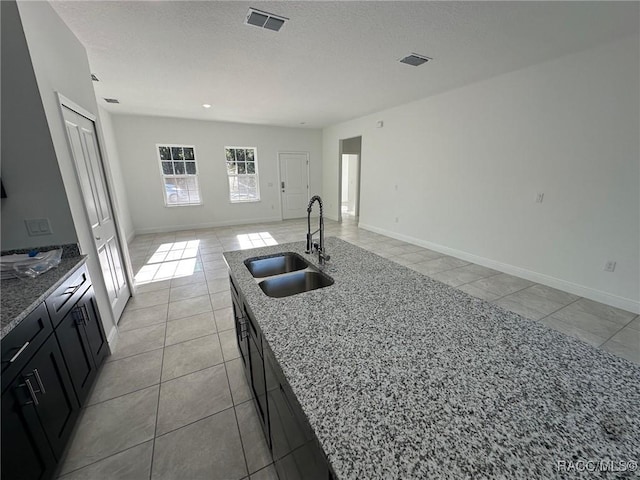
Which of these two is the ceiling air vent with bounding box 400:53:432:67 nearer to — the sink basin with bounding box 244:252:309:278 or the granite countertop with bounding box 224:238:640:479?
the sink basin with bounding box 244:252:309:278

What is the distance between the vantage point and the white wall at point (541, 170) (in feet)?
8.49

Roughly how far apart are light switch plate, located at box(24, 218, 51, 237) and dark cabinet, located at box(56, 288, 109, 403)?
0.50 m

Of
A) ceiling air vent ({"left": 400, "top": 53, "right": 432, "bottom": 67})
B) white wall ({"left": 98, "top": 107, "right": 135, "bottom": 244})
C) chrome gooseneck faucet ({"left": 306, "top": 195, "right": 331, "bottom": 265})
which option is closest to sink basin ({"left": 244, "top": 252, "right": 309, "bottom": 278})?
chrome gooseneck faucet ({"left": 306, "top": 195, "right": 331, "bottom": 265})

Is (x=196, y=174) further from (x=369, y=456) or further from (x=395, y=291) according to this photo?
(x=369, y=456)

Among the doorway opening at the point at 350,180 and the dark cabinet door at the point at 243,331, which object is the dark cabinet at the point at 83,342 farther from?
the doorway opening at the point at 350,180

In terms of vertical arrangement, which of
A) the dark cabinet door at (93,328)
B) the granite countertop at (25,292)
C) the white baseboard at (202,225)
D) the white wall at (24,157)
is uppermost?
the white wall at (24,157)

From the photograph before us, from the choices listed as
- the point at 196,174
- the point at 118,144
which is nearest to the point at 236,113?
the point at 196,174

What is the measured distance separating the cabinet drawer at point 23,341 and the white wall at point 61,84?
813 mm

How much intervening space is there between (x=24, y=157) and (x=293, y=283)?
1.93 meters

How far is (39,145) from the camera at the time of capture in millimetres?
1675

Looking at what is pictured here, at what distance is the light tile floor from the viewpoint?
4.56 feet

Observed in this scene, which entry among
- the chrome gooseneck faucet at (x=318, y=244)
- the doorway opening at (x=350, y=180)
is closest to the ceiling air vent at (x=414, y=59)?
the chrome gooseneck faucet at (x=318, y=244)

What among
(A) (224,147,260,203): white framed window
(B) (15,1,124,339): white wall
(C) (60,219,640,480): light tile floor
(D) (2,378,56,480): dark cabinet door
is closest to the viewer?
(D) (2,378,56,480): dark cabinet door

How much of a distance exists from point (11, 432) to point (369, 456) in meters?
1.42
